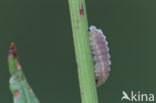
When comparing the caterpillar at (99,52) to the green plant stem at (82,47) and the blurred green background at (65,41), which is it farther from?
the blurred green background at (65,41)

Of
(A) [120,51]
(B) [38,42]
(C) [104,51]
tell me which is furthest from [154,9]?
(C) [104,51]

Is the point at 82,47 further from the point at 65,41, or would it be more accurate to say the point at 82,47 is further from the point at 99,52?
the point at 65,41

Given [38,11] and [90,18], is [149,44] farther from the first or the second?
[38,11]

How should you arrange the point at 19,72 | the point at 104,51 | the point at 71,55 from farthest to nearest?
the point at 71,55, the point at 104,51, the point at 19,72

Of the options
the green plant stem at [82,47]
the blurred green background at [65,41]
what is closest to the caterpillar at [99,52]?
the green plant stem at [82,47]

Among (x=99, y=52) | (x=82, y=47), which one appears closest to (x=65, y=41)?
(x=99, y=52)

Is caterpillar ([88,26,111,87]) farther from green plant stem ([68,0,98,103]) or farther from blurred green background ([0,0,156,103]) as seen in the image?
blurred green background ([0,0,156,103])

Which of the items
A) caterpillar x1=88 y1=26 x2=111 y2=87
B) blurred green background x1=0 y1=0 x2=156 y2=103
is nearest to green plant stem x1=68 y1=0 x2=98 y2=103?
caterpillar x1=88 y1=26 x2=111 y2=87
